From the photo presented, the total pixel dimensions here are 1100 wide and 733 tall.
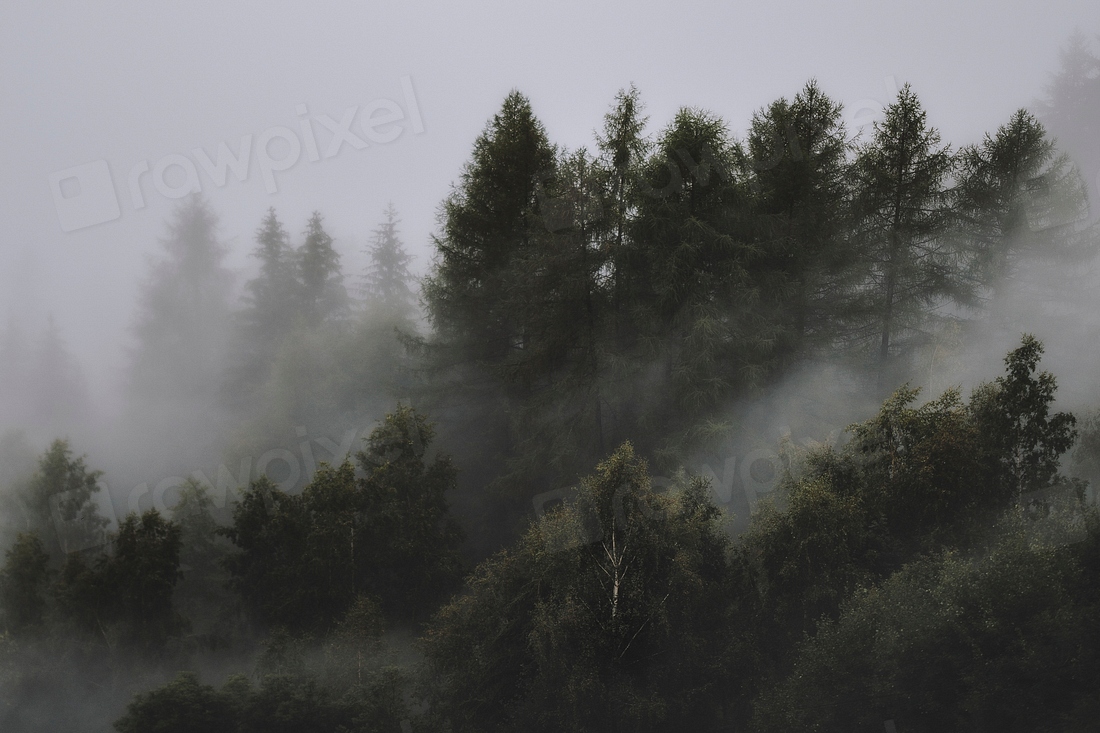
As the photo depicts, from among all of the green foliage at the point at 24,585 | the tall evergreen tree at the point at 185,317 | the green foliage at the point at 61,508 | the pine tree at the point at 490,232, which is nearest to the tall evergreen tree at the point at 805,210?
the pine tree at the point at 490,232

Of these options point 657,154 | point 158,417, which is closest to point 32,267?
point 158,417

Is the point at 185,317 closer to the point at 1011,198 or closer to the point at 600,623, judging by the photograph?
the point at 600,623

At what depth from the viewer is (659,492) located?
883 inches

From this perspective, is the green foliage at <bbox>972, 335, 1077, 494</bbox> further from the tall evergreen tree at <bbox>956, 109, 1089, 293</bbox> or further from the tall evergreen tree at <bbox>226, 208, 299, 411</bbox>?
the tall evergreen tree at <bbox>226, 208, 299, 411</bbox>

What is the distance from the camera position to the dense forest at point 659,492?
59.4 ft

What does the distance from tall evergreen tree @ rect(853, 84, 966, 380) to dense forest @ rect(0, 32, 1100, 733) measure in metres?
0.11

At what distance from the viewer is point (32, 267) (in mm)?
58156

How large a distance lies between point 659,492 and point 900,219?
42.3 ft

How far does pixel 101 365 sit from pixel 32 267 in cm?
1430

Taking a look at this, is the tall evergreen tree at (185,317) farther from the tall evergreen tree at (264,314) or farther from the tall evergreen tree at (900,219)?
the tall evergreen tree at (900,219)

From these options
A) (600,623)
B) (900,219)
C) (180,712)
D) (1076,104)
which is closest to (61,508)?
(180,712)

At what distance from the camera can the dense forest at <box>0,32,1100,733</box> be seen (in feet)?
59.4

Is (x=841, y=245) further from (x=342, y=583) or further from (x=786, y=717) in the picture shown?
(x=342, y=583)

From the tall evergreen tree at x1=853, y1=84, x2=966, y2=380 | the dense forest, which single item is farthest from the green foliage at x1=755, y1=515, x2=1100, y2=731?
the tall evergreen tree at x1=853, y1=84, x2=966, y2=380
